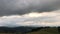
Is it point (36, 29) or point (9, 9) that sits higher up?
point (9, 9)

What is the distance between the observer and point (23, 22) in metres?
1.38

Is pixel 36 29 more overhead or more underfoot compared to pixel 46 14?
more underfoot

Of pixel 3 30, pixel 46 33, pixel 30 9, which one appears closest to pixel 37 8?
pixel 30 9

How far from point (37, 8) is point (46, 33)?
1.38 ft

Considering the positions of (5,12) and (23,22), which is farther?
(23,22)

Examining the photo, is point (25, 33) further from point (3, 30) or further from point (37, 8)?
point (37, 8)

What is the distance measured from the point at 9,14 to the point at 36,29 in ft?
1.29

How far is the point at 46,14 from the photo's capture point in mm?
1240

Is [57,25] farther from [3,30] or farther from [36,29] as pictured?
[3,30]

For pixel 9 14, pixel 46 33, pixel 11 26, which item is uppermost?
pixel 9 14

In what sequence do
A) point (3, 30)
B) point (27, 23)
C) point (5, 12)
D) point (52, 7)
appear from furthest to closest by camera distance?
point (3, 30), point (27, 23), point (5, 12), point (52, 7)

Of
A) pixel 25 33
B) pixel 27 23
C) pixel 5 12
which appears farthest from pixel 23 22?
pixel 5 12

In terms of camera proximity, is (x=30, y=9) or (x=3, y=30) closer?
(x=30, y=9)

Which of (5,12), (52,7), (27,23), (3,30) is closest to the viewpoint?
(52,7)
